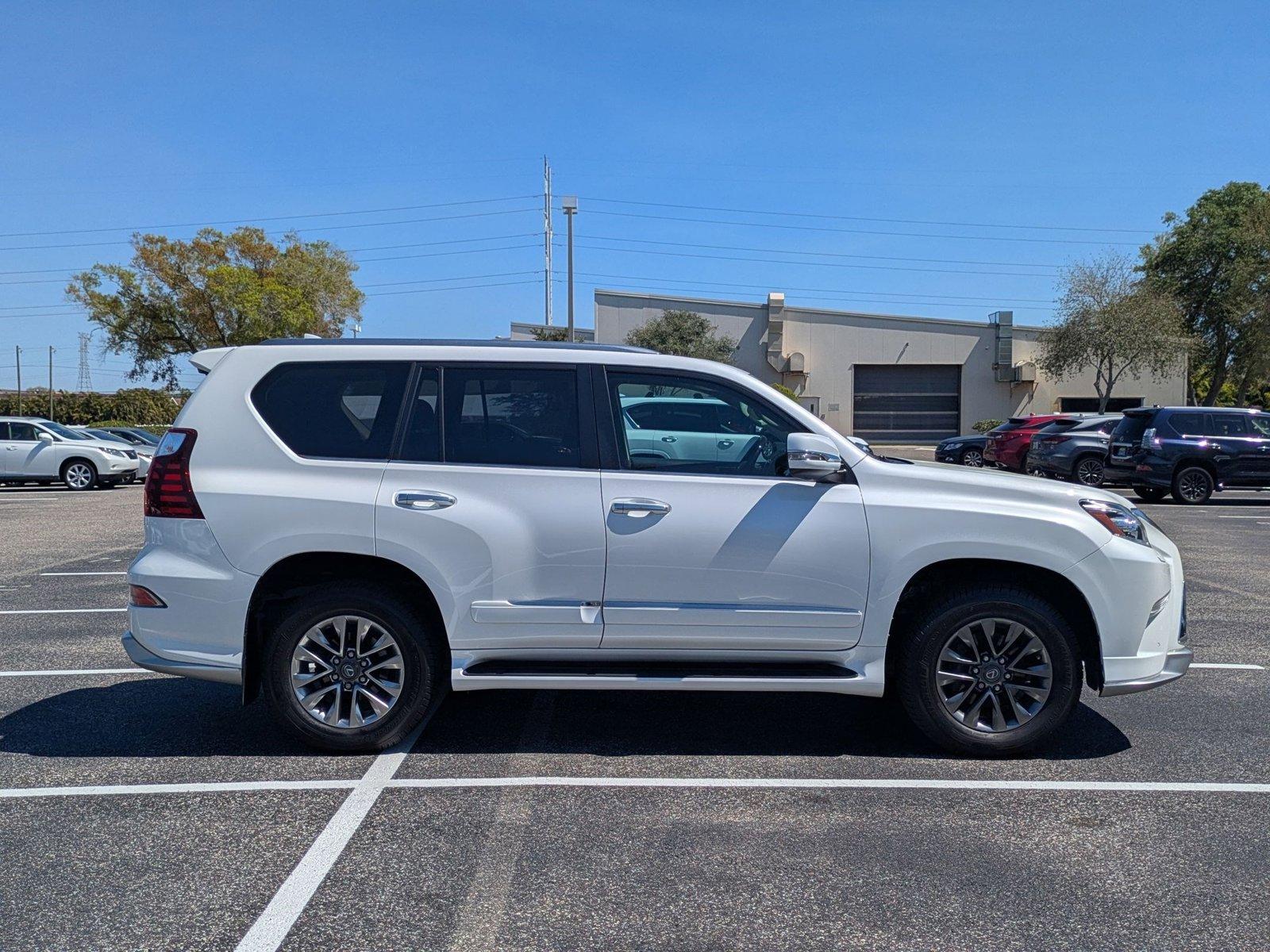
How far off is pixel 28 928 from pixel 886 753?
358cm

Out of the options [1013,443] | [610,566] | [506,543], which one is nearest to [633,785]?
[610,566]

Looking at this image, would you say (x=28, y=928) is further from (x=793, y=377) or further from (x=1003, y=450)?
(x=793, y=377)

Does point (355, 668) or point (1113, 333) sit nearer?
point (355, 668)

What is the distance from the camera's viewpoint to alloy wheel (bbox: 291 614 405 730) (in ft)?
16.4

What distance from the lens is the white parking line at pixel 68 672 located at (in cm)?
670

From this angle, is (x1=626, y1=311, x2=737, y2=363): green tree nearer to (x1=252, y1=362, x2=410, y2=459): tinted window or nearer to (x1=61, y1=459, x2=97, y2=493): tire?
(x1=61, y1=459, x2=97, y2=493): tire

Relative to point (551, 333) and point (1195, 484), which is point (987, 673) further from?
point (551, 333)

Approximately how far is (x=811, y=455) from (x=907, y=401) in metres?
45.2

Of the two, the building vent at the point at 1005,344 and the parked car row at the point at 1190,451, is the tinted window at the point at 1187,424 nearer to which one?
the parked car row at the point at 1190,451

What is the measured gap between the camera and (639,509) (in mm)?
4914

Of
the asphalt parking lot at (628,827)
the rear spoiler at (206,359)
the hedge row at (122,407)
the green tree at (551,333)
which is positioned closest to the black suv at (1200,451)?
the asphalt parking lot at (628,827)

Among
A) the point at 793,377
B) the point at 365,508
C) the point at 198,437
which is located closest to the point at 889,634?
the point at 365,508

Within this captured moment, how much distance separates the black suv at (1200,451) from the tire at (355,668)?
1724 cm

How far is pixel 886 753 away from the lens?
520cm
